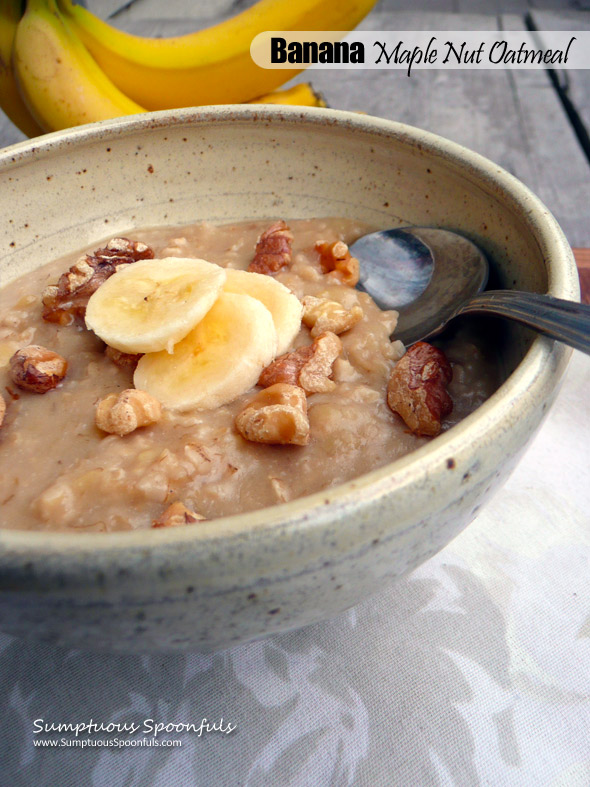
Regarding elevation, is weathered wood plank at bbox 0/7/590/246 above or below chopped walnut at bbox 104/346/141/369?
below

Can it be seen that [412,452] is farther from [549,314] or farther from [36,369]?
[36,369]

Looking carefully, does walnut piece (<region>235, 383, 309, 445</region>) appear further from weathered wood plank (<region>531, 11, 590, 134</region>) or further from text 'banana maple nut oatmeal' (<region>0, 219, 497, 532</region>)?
weathered wood plank (<region>531, 11, 590, 134</region>)

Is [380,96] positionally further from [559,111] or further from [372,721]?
[372,721]

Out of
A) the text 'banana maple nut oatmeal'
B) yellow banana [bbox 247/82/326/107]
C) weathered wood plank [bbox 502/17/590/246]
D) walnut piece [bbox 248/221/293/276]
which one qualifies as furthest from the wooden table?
the text 'banana maple nut oatmeal'

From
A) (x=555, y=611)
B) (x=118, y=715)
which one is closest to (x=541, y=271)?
(x=555, y=611)

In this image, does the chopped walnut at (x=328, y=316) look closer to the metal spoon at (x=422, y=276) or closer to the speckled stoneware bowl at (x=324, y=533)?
the metal spoon at (x=422, y=276)

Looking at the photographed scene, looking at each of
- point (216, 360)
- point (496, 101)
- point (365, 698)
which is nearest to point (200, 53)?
point (216, 360)
